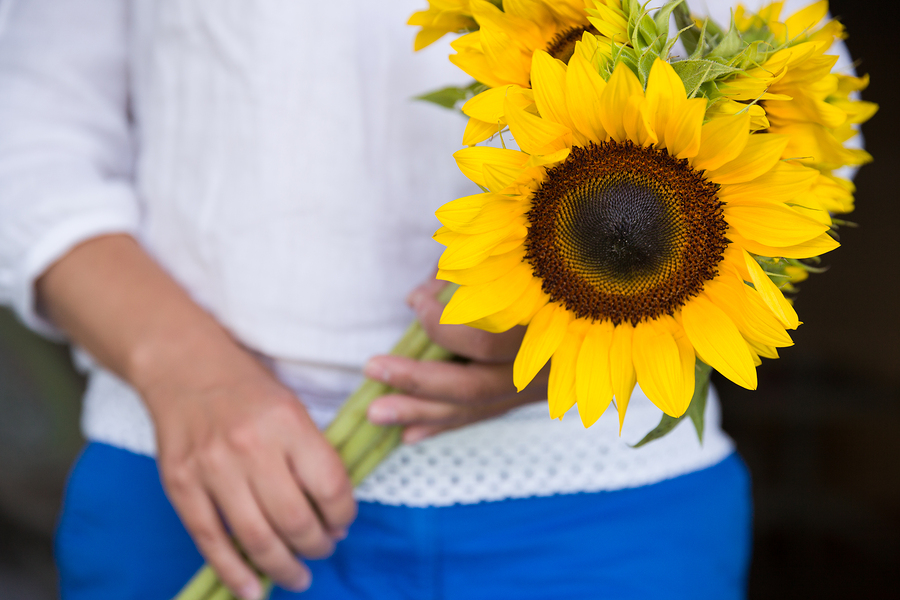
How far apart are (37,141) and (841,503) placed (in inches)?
80.7

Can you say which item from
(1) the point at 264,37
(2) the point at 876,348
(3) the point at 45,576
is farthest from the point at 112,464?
(2) the point at 876,348

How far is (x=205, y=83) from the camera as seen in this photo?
1.79ft

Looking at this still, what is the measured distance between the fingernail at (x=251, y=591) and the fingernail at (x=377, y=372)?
19cm

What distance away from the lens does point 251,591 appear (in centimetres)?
50

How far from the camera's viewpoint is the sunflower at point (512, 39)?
33cm

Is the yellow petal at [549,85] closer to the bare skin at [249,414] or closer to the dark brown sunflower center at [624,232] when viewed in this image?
the dark brown sunflower center at [624,232]

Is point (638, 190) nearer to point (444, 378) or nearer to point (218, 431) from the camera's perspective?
point (444, 378)

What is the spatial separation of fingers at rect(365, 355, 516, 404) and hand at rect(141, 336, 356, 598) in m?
0.07

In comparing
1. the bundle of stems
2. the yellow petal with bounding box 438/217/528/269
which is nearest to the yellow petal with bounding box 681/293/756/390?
the yellow petal with bounding box 438/217/528/269

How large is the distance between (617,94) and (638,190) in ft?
0.20

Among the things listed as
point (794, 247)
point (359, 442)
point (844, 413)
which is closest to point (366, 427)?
point (359, 442)

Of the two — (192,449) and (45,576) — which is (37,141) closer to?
(192,449)

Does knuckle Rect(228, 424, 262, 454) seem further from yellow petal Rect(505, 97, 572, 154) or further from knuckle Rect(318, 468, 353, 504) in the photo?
yellow petal Rect(505, 97, 572, 154)

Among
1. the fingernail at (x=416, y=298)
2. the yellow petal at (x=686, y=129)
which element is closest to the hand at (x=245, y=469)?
the fingernail at (x=416, y=298)
